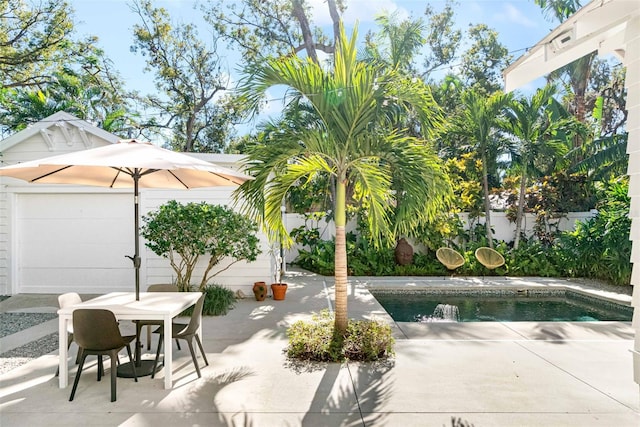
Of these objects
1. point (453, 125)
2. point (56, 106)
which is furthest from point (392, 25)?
point (56, 106)

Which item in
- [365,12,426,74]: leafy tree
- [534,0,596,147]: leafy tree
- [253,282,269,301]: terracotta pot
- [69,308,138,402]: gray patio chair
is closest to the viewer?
[69,308,138,402]: gray patio chair

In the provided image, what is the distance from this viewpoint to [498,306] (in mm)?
8703

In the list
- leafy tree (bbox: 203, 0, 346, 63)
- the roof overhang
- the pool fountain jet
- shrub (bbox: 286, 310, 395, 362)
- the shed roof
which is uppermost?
leafy tree (bbox: 203, 0, 346, 63)

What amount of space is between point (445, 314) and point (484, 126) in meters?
6.70

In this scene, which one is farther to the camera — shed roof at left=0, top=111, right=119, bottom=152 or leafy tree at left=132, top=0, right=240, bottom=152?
leafy tree at left=132, top=0, right=240, bottom=152

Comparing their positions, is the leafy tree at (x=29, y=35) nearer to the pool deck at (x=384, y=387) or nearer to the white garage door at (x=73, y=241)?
the white garage door at (x=73, y=241)

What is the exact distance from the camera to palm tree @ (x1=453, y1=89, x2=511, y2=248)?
12.1 m

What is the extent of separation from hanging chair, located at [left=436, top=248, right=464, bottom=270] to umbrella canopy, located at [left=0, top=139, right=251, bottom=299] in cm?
770

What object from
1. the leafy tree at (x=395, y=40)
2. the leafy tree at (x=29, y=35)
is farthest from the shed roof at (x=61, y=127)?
the leafy tree at (x=395, y=40)

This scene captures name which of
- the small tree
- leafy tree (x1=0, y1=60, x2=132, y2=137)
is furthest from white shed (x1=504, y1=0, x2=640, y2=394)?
leafy tree (x1=0, y1=60, x2=132, y2=137)

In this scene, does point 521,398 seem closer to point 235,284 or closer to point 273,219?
point 273,219

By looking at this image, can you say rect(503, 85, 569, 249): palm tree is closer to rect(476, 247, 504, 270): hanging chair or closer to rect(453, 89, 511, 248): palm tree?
rect(453, 89, 511, 248): palm tree

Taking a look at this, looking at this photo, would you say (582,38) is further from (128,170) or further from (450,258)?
(450,258)

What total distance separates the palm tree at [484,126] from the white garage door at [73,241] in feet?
32.1
